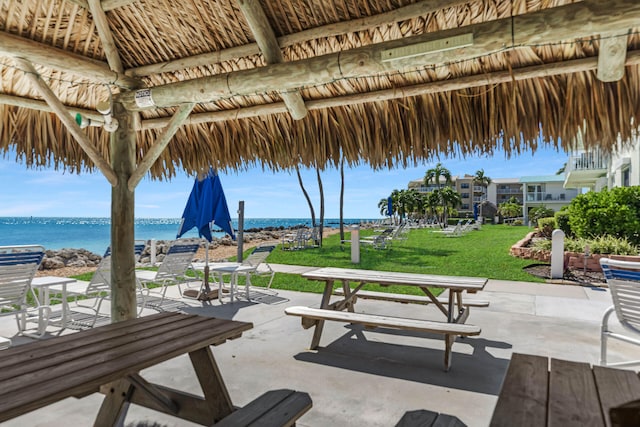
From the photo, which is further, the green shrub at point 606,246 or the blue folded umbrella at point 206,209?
the green shrub at point 606,246

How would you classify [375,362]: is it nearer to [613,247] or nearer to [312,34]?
[312,34]

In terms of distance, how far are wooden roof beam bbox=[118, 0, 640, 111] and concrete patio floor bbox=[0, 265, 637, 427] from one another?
2385 mm

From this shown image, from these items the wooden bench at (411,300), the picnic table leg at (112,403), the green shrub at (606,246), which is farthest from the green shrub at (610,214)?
the picnic table leg at (112,403)

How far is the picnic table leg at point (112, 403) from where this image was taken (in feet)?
7.47

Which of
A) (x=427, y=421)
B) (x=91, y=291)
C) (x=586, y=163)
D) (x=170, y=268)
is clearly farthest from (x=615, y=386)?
(x=586, y=163)

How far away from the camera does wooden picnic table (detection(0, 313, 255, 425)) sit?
4.99 ft

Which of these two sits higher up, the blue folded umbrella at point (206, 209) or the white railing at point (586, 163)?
the white railing at point (586, 163)

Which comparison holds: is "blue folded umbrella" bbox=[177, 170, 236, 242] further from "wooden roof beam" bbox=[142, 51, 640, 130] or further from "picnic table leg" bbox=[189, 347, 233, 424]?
"picnic table leg" bbox=[189, 347, 233, 424]

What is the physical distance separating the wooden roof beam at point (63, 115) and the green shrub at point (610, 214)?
10.5 meters

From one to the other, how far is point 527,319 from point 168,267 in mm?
4970

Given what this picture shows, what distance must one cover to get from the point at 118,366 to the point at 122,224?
2.53 m

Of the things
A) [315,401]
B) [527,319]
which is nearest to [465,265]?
[527,319]

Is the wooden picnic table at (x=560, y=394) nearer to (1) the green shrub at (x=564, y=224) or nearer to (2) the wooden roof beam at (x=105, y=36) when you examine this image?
(2) the wooden roof beam at (x=105, y=36)

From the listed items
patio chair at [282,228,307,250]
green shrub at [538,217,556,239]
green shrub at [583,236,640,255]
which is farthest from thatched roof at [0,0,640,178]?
green shrub at [538,217,556,239]
